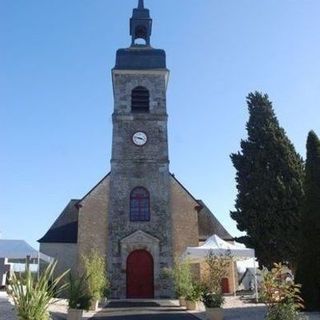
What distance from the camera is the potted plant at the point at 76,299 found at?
12316mm

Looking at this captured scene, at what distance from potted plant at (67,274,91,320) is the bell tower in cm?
1058

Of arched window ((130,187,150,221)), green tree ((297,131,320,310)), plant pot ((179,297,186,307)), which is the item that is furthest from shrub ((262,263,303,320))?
arched window ((130,187,150,221))

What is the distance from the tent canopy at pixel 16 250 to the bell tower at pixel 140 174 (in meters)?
7.32

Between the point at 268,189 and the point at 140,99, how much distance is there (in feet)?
32.6

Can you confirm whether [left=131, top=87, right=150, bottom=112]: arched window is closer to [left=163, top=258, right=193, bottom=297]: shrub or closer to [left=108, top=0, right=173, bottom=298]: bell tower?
[left=108, top=0, right=173, bottom=298]: bell tower

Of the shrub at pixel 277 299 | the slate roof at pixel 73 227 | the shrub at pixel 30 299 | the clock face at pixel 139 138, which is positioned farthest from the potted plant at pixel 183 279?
the shrub at pixel 30 299

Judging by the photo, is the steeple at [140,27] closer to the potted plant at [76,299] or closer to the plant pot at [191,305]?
the plant pot at [191,305]

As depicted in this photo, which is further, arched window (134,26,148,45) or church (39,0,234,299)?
arched window (134,26,148,45)

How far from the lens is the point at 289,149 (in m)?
23.8

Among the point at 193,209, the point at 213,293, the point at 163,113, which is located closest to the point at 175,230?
the point at 193,209

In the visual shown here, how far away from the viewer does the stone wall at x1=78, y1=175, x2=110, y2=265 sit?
79.8ft

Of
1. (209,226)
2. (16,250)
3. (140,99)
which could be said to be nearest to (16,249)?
(16,250)

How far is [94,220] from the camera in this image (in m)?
24.9

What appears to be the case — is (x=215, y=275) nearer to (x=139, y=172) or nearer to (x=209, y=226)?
(x=139, y=172)
